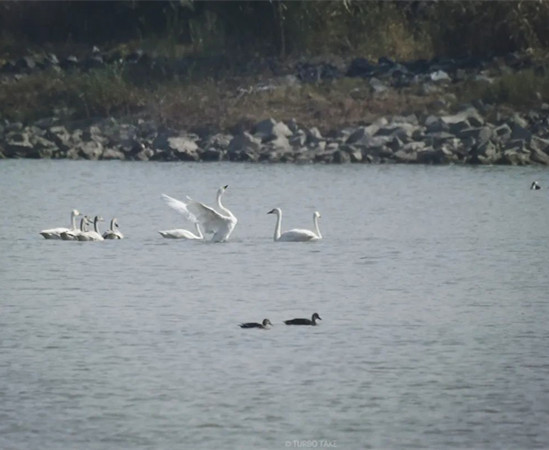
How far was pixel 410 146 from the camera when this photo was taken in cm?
3684

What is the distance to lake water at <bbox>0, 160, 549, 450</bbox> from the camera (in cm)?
1226

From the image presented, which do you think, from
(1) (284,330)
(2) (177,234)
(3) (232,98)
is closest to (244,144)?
(3) (232,98)

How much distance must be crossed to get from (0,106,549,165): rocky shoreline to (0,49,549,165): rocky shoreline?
2cm

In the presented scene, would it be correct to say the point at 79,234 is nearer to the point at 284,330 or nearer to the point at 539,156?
the point at 284,330

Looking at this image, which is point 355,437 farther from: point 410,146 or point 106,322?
point 410,146

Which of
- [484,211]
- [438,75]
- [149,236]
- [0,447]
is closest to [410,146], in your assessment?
[438,75]

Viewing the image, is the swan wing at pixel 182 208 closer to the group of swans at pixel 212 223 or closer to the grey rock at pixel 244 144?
the group of swans at pixel 212 223

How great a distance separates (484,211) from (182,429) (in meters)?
17.2

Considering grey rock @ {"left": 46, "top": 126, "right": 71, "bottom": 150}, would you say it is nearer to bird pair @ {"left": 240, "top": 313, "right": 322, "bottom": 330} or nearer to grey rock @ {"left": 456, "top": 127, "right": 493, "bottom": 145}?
grey rock @ {"left": 456, "top": 127, "right": 493, "bottom": 145}

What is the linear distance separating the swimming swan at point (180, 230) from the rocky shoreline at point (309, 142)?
1214cm

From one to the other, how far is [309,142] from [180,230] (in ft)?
45.1

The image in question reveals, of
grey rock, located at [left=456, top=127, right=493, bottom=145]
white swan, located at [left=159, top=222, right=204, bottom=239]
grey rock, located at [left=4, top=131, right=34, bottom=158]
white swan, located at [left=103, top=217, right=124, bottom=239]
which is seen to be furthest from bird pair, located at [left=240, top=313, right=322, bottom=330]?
grey rock, located at [left=4, top=131, right=34, bottom=158]

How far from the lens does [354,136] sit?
37562mm

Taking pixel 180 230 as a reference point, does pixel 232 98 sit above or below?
above
